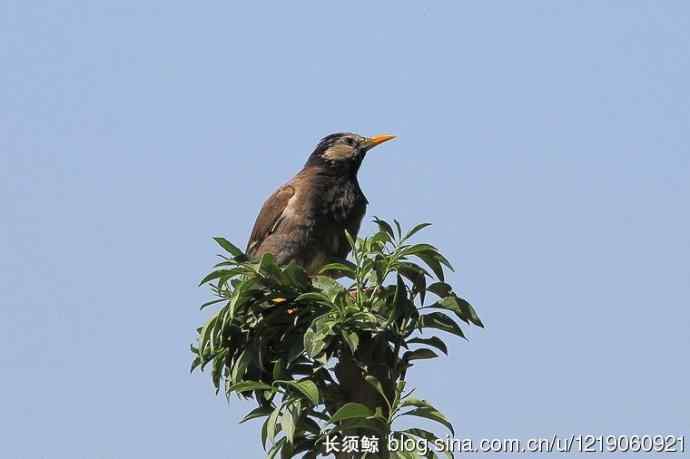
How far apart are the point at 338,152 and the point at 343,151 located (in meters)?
0.04

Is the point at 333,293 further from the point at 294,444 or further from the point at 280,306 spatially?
the point at 294,444

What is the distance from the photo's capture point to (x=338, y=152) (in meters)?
9.46

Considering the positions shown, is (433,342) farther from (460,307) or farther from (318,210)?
(318,210)

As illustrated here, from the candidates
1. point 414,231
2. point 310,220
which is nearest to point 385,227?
point 414,231

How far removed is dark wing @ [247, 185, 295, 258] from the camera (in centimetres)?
896

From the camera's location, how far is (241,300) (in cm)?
565

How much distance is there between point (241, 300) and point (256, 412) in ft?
1.72

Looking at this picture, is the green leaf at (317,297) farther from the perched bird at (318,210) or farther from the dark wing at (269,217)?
the dark wing at (269,217)

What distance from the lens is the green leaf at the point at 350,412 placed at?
510 cm

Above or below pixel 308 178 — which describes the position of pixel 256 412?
below

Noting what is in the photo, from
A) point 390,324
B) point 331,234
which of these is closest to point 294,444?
point 390,324

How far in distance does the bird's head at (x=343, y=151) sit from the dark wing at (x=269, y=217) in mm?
408

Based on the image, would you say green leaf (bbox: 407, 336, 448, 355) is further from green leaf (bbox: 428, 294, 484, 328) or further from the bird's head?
the bird's head

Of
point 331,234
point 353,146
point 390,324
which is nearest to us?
point 390,324
